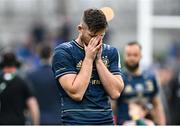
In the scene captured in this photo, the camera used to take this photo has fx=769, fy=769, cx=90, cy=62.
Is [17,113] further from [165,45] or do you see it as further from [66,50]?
[165,45]

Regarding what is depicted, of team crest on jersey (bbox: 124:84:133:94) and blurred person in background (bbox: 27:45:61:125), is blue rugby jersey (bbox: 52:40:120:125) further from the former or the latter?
blurred person in background (bbox: 27:45:61:125)

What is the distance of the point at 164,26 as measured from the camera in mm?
17406

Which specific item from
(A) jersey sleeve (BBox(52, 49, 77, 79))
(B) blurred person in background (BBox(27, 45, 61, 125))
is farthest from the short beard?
(A) jersey sleeve (BBox(52, 49, 77, 79))

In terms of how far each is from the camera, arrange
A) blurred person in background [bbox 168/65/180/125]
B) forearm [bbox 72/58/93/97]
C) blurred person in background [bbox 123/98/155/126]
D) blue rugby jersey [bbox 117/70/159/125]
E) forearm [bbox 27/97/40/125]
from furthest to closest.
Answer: blurred person in background [bbox 168/65/180/125]
forearm [bbox 27/97/40/125]
blue rugby jersey [bbox 117/70/159/125]
blurred person in background [bbox 123/98/155/126]
forearm [bbox 72/58/93/97]

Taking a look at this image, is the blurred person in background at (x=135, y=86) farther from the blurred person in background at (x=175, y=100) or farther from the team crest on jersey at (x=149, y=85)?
the blurred person in background at (x=175, y=100)

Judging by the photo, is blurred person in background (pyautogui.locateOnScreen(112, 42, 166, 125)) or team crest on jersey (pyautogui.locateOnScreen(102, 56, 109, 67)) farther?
blurred person in background (pyautogui.locateOnScreen(112, 42, 166, 125))

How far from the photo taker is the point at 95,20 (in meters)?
6.18

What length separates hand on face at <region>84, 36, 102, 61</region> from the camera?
20.3ft

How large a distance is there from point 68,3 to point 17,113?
42.0 feet

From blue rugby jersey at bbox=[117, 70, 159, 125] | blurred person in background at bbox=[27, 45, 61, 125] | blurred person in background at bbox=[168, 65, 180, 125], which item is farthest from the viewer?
blurred person in background at bbox=[168, 65, 180, 125]

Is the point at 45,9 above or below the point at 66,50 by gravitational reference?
below

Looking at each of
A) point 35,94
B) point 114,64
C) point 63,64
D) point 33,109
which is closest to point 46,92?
point 35,94

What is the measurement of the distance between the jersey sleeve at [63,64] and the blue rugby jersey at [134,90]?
283 cm

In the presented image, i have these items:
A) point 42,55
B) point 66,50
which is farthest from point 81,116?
point 42,55
